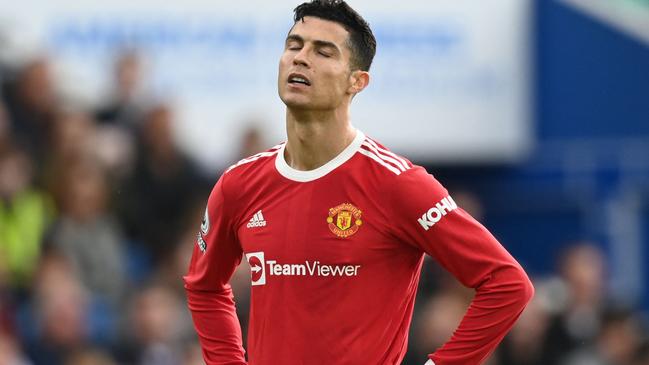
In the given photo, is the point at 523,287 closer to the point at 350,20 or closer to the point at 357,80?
the point at 357,80

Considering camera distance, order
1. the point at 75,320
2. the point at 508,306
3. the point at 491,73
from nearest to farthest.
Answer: the point at 508,306, the point at 75,320, the point at 491,73

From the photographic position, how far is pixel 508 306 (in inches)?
214

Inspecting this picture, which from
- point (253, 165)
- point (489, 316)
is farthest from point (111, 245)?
point (489, 316)

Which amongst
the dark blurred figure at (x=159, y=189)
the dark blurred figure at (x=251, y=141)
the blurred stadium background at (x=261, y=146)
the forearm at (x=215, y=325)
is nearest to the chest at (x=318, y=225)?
the forearm at (x=215, y=325)

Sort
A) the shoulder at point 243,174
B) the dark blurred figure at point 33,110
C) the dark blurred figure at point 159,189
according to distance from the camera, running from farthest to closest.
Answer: the dark blurred figure at point 159,189 < the dark blurred figure at point 33,110 < the shoulder at point 243,174

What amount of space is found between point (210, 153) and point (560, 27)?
3.61m

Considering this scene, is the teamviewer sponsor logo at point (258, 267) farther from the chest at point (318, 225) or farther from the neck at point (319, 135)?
the neck at point (319, 135)

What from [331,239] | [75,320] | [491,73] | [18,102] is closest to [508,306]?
[331,239]

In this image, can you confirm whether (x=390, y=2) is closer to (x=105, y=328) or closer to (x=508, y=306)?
(x=105, y=328)

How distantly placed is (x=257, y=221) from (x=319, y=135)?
390 millimetres

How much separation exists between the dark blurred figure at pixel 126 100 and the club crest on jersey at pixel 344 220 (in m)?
5.65

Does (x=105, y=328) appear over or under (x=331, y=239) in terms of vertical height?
under

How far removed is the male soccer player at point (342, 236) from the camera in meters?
5.46

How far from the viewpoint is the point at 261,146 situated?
11398mm
